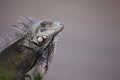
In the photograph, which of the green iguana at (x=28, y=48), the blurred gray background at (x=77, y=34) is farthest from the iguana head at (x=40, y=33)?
the blurred gray background at (x=77, y=34)

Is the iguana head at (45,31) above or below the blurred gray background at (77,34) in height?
above

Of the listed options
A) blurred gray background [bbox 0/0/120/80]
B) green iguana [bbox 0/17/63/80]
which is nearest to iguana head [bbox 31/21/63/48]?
green iguana [bbox 0/17/63/80]

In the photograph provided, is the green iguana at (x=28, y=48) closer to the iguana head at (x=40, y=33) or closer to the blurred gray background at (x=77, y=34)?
the iguana head at (x=40, y=33)

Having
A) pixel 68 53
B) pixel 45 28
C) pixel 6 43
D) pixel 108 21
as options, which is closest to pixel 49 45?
pixel 45 28

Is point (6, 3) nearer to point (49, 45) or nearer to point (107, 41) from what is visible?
point (107, 41)

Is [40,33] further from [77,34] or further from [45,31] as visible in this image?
[77,34]

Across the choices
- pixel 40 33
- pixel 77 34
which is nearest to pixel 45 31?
pixel 40 33
